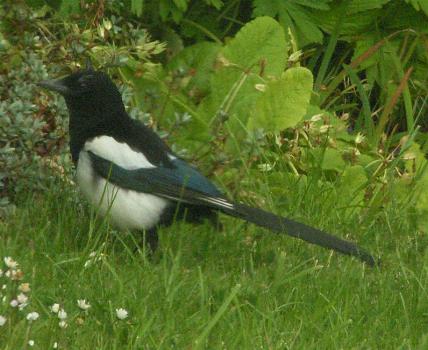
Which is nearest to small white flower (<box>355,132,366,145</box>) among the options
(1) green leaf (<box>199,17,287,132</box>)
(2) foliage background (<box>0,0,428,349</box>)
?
(2) foliage background (<box>0,0,428,349</box>)

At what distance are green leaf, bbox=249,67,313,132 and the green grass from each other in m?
0.50

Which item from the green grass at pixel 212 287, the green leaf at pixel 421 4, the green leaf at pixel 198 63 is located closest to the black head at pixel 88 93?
the green grass at pixel 212 287

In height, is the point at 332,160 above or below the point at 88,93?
below

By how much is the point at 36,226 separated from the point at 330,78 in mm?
2248

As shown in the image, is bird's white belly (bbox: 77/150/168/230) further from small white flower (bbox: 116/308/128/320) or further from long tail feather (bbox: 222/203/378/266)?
A: small white flower (bbox: 116/308/128/320)

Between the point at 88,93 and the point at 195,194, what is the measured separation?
1.87 ft

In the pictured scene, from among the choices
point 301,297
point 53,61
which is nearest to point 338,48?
point 53,61

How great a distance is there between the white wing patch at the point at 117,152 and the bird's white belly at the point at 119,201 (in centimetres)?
5

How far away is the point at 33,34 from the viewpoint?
500 centimetres

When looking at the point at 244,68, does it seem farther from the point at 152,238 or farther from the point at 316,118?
the point at 152,238

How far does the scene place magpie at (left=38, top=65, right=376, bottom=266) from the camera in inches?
172

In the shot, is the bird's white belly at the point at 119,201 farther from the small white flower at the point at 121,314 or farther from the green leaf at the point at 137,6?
the small white flower at the point at 121,314

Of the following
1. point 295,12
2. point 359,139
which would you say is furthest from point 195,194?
point 295,12

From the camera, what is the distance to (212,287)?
3848 millimetres
